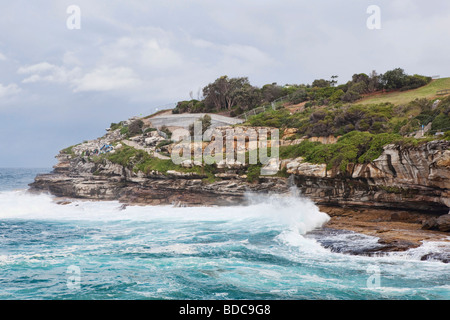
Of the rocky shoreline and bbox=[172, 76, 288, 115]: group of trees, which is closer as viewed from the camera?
the rocky shoreline

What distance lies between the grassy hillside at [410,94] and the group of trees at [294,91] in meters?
1.36

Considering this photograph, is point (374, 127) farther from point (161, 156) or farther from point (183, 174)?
point (161, 156)

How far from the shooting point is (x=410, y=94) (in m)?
36.8

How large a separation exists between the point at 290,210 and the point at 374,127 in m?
10.2

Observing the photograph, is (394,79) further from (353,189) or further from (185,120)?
(185,120)

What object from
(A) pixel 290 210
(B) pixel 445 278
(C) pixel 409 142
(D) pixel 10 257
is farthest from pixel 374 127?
(D) pixel 10 257

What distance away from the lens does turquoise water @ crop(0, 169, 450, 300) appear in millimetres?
11250

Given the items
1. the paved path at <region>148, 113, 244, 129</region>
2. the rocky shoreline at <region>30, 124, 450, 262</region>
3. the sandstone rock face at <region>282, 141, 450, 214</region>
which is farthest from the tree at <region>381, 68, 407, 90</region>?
the sandstone rock face at <region>282, 141, 450, 214</region>

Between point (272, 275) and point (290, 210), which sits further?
point (290, 210)

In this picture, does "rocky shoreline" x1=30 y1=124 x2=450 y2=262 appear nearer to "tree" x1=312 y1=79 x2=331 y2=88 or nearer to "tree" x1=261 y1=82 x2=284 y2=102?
"tree" x1=261 y1=82 x2=284 y2=102

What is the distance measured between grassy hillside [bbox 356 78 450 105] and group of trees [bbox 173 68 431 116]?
1359mm

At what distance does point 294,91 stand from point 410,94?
18865 millimetres

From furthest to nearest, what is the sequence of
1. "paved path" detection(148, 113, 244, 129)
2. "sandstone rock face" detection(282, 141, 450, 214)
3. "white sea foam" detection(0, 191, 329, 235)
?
"paved path" detection(148, 113, 244, 129), "white sea foam" detection(0, 191, 329, 235), "sandstone rock face" detection(282, 141, 450, 214)
